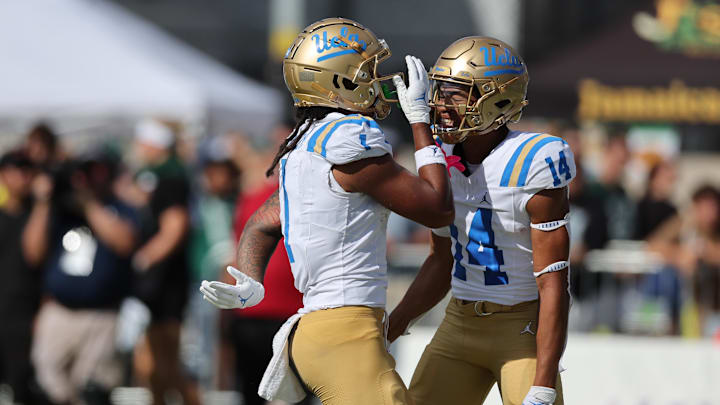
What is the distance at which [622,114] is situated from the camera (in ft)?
47.7

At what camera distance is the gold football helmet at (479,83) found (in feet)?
13.3

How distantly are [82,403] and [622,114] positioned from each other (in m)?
8.88

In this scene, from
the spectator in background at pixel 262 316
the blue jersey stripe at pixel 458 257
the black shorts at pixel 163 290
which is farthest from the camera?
the black shorts at pixel 163 290

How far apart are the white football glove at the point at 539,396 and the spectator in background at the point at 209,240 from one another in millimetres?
4591

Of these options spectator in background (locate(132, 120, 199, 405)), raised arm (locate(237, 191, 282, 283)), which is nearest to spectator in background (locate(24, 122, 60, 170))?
spectator in background (locate(132, 120, 199, 405))

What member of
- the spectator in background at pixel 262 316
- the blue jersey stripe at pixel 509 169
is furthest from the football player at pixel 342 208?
the spectator in background at pixel 262 316

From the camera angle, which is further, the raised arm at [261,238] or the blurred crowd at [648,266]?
the blurred crowd at [648,266]

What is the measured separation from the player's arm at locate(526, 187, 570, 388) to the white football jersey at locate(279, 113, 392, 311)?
0.54m

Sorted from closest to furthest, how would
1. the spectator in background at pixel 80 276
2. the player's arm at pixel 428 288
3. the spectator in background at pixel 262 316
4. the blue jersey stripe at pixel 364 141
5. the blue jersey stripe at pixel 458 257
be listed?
the blue jersey stripe at pixel 364 141, the blue jersey stripe at pixel 458 257, the player's arm at pixel 428 288, the spectator in background at pixel 262 316, the spectator in background at pixel 80 276

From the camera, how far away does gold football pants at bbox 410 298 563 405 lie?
4.05 m

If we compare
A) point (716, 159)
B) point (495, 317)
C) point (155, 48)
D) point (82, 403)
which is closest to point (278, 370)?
point (495, 317)

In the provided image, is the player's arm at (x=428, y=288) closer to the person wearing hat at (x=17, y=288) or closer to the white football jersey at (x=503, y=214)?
the white football jersey at (x=503, y=214)

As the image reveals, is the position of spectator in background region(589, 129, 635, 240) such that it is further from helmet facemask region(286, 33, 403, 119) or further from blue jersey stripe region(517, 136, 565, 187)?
helmet facemask region(286, 33, 403, 119)

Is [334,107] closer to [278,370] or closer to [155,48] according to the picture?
[278,370]
